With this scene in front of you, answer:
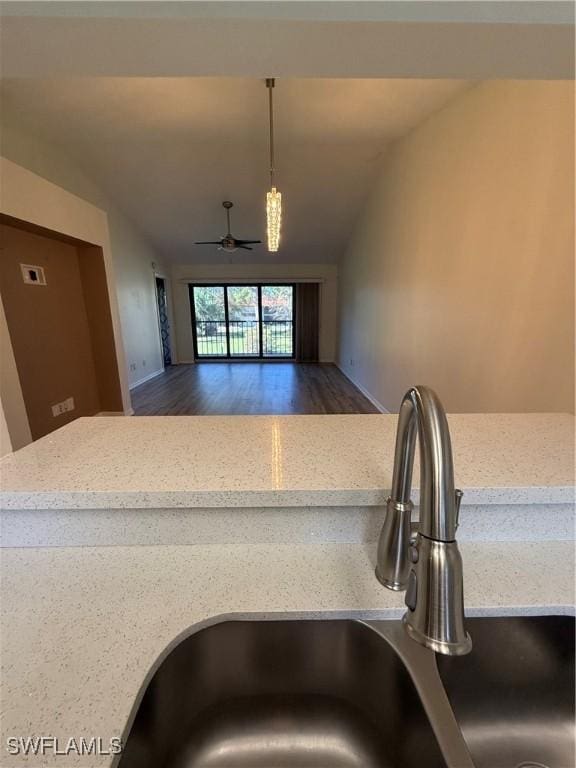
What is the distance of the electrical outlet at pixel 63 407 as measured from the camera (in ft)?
10.6

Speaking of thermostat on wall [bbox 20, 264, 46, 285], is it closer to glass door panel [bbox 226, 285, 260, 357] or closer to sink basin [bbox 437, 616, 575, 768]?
sink basin [bbox 437, 616, 575, 768]

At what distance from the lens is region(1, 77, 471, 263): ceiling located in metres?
2.72

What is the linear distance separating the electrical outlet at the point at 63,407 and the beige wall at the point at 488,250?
362 cm

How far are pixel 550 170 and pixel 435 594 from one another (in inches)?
84.7

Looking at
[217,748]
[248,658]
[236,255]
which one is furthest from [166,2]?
[236,255]

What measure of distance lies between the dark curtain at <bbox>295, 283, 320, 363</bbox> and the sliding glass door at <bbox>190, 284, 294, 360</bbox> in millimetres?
310

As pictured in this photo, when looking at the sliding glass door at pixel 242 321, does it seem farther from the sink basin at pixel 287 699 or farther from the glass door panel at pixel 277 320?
the sink basin at pixel 287 699

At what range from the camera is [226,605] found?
0.55 m

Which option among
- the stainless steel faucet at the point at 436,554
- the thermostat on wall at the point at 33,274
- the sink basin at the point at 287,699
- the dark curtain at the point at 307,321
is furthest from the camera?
the dark curtain at the point at 307,321

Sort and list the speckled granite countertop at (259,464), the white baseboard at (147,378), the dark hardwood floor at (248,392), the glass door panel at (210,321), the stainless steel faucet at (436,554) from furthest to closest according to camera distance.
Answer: the glass door panel at (210,321)
the white baseboard at (147,378)
the dark hardwood floor at (248,392)
the speckled granite countertop at (259,464)
the stainless steel faucet at (436,554)

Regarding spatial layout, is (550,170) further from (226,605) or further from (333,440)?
(226,605)

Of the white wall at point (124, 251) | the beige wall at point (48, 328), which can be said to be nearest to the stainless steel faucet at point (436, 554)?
the beige wall at point (48, 328)

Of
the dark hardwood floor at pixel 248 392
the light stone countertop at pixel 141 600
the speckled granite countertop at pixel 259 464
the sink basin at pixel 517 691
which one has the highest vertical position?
the speckled granite countertop at pixel 259 464

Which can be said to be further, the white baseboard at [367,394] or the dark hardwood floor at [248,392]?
the dark hardwood floor at [248,392]
